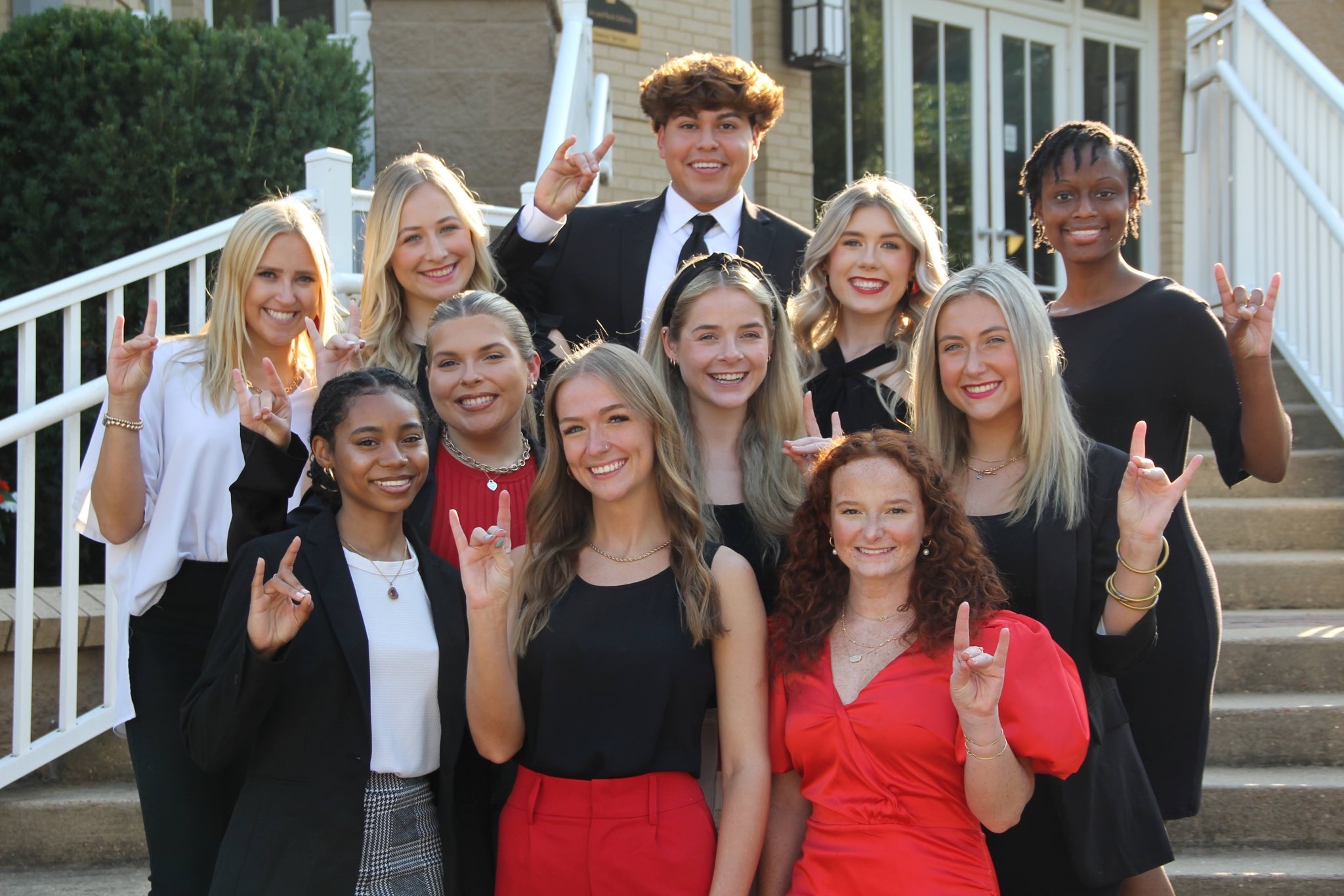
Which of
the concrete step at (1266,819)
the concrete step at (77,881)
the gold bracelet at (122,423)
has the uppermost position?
the gold bracelet at (122,423)

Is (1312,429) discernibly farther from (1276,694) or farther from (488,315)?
(488,315)

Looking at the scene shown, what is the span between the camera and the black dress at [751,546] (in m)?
2.86

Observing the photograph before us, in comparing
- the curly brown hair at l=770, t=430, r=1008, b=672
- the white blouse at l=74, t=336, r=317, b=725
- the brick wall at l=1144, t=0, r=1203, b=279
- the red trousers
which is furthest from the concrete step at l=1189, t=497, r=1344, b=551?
the brick wall at l=1144, t=0, r=1203, b=279

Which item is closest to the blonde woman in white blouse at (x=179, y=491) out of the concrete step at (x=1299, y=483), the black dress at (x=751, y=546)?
the black dress at (x=751, y=546)

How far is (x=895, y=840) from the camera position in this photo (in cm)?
238

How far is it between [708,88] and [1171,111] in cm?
773

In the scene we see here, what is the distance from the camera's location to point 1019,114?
9812 mm

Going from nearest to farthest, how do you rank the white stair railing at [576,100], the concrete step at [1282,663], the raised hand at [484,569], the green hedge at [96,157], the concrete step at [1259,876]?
the raised hand at [484,569]
the concrete step at [1259,876]
the concrete step at [1282,663]
the green hedge at [96,157]
the white stair railing at [576,100]

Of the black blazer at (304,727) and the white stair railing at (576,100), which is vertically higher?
the white stair railing at (576,100)

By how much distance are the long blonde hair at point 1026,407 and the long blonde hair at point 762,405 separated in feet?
1.04

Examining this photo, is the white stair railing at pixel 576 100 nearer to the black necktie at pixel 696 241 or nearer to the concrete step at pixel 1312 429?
the black necktie at pixel 696 241

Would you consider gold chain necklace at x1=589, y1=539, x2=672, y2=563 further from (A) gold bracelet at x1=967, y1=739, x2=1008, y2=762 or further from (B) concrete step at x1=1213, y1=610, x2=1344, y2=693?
(B) concrete step at x1=1213, y1=610, x2=1344, y2=693

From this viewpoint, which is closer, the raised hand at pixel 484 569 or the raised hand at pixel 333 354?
the raised hand at pixel 484 569

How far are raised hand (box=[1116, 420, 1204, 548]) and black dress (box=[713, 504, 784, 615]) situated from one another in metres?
0.74
